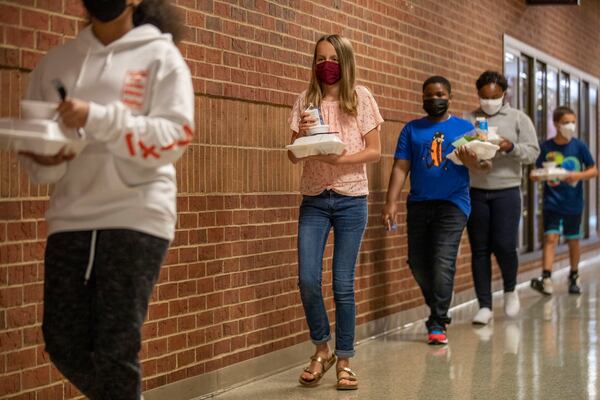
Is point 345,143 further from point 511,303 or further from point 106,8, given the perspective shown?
point 511,303

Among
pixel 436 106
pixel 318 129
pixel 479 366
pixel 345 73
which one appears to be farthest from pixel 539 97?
pixel 318 129

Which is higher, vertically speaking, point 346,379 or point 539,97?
point 539,97

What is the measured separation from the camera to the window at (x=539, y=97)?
12.9 metres

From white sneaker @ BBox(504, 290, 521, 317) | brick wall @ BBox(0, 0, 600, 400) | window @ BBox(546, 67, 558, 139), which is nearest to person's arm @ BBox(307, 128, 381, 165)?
brick wall @ BBox(0, 0, 600, 400)

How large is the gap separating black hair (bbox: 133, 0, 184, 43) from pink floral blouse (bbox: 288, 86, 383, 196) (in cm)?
214

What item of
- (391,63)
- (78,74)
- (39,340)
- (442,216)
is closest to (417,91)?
(391,63)

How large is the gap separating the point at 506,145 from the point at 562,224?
3.06 m

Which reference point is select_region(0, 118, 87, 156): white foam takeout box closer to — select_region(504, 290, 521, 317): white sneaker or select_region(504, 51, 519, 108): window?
select_region(504, 290, 521, 317): white sneaker

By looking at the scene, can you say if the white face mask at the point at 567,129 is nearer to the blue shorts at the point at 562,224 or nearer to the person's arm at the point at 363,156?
the blue shorts at the point at 562,224

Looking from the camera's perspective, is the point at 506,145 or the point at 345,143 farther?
the point at 506,145

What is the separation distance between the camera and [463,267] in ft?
33.6

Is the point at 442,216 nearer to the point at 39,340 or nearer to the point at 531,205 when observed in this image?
the point at 39,340

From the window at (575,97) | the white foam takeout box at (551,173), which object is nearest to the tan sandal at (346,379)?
the white foam takeout box at (551,173)

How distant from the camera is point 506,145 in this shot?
838 centimetres
